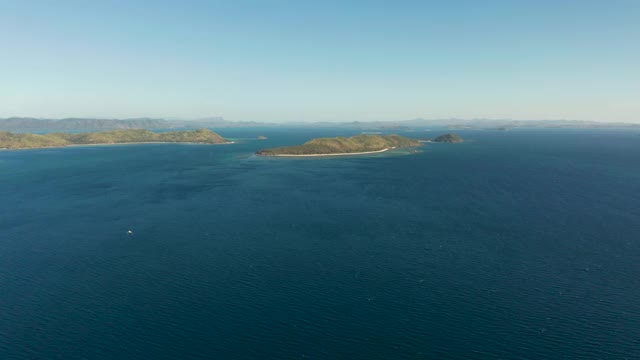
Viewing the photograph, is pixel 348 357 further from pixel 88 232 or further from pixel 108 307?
pixel 88 232

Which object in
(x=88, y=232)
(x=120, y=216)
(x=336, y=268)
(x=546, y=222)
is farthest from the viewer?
(x=120, y=216)

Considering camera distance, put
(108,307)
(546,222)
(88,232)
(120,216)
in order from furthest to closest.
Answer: (120,216) < (546,222) < (88,232) < (108,307)

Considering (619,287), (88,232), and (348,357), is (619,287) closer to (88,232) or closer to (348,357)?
(348,357)

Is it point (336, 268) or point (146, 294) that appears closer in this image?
point (146, 294)

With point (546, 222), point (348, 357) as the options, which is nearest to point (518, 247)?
point (546, 222)

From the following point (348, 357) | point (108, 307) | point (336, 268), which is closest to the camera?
point (348, 357)

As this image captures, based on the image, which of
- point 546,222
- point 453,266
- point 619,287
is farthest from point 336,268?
point 546,222
